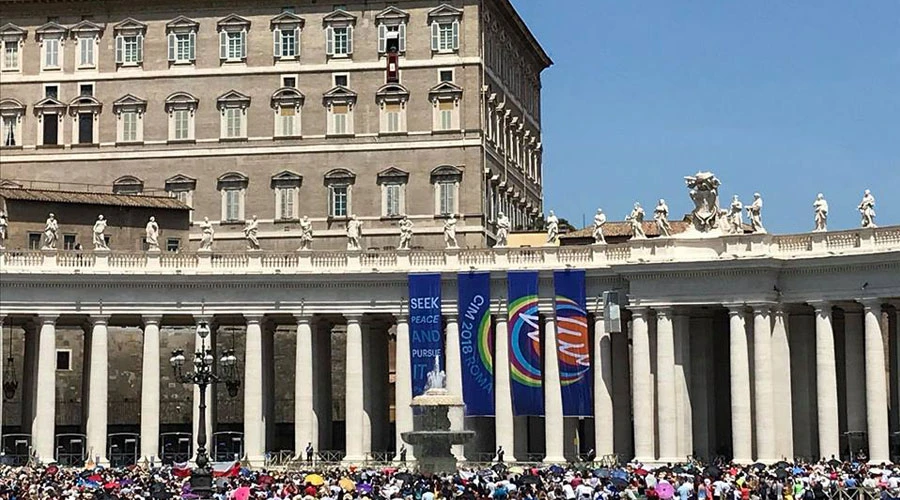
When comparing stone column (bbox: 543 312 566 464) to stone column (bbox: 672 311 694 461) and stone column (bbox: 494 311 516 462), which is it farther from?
stone column (bbox: 672 311 694 461)

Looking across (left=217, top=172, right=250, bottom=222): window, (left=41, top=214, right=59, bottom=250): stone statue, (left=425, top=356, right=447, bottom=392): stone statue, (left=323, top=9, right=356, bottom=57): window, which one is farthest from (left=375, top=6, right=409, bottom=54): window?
(left=425, top=356, right=447, bottom=392): stone statue

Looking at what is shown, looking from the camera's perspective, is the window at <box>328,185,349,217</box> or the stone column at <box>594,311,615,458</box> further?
the window at <box>328,185,349,217</box>

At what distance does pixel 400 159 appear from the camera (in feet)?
397

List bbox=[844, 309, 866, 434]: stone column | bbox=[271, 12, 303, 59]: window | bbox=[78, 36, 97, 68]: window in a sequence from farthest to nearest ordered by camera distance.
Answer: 1. bbox=[78, 36, 97, 68]: window
2. bbox=[271, 12, 303, 59]: window
3. bbox=[844, 309, 866, 434]: stone column

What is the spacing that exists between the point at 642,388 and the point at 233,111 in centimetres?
4106

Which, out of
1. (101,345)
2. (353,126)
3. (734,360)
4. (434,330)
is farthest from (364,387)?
(353,126)

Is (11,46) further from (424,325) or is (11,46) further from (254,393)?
(424,325)

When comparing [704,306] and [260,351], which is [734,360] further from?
[260,351]

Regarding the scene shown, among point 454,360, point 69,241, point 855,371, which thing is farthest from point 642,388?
point 69,241

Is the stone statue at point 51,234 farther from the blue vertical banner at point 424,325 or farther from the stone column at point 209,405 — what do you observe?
the blue vertical banner at point 424,325

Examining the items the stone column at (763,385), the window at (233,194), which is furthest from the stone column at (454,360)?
the window at (233,194)

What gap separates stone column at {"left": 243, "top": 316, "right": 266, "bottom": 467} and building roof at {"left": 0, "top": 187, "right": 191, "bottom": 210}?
2089 cm

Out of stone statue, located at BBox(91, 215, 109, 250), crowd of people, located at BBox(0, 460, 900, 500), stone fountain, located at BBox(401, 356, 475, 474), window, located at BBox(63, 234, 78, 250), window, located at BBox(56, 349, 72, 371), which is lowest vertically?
crowd of people, located at BBox(0, 460, 900, 500)

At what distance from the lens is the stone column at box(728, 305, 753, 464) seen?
296ft
